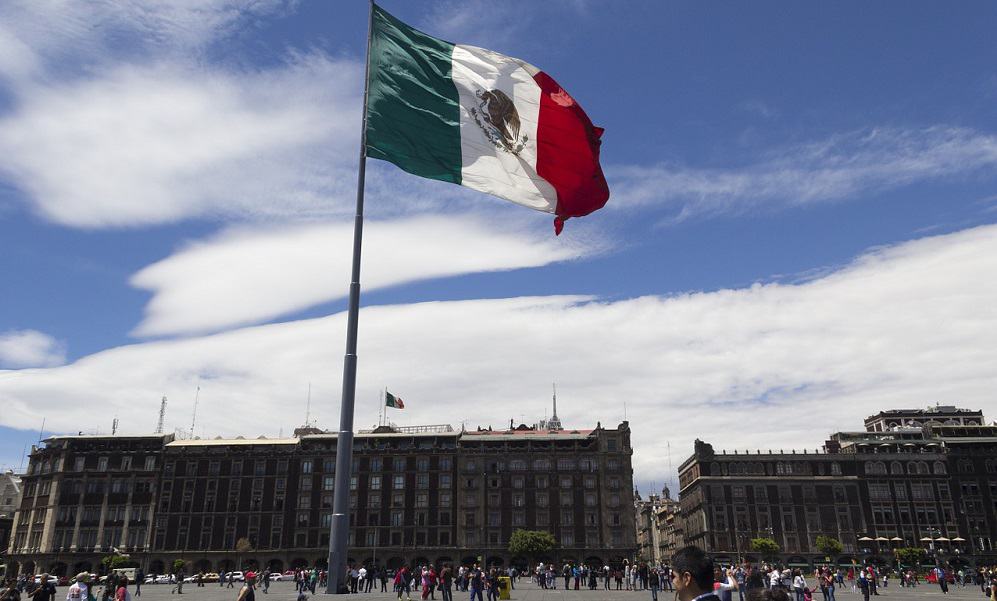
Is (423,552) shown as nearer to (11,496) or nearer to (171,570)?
(171,570)

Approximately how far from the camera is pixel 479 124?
661 inches

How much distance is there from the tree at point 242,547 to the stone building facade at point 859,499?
59077mm

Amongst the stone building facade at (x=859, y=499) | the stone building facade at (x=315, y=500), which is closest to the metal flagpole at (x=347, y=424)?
the stone building facade at (x=315, y=500)

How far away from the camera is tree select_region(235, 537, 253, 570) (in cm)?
8912

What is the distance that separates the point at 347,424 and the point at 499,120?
755 cm

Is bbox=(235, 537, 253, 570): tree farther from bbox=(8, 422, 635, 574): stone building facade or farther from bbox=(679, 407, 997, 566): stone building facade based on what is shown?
bbox=(679, 407, 997, 566): stone building facade

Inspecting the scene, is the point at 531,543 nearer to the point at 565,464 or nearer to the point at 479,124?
the point at 565,464

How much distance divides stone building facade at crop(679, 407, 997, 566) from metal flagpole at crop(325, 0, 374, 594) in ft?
307

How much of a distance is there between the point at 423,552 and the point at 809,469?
5316 centimetres

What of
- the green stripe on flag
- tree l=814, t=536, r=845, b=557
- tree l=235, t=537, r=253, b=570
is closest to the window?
tree l=814, t=536, r=845, b=557

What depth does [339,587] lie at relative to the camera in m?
13.9

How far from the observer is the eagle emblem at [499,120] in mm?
16812

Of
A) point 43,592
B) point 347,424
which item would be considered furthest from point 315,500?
point 347,424

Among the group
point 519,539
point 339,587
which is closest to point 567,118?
point 339,587
